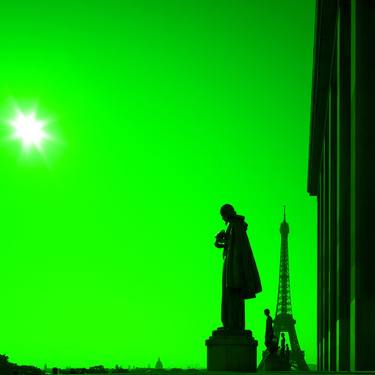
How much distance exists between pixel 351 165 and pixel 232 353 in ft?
21.4

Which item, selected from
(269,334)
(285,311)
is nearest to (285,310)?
(285,311)

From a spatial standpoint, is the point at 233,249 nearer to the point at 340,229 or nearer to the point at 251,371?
the point at 251,371

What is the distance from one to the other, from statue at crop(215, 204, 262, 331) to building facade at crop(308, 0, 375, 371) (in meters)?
3.09

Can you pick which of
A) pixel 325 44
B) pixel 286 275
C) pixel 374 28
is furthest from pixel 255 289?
pixel 286 275

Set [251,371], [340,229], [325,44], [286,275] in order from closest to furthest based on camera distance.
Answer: [251,371]
[340,229]
[325,44]
[286,275]

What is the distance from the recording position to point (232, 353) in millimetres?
21984

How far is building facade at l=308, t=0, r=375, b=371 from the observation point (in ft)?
79.8

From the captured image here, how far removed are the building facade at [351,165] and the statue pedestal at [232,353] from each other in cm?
324

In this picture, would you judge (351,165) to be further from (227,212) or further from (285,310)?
(285,310)

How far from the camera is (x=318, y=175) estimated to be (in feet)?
202

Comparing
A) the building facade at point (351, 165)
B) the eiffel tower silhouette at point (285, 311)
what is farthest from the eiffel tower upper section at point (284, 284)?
the building facade at point (351, 165)

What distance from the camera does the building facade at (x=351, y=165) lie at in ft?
79.8

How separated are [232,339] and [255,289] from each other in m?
1.22

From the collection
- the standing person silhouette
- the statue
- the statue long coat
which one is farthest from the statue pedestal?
the standing person silhouette
